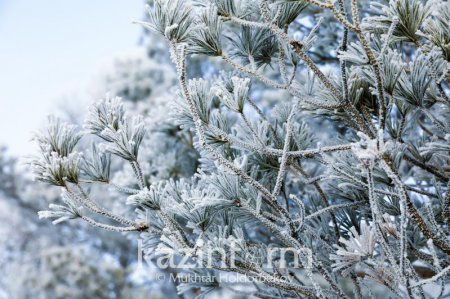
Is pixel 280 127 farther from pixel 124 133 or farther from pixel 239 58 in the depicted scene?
pixel 124 133

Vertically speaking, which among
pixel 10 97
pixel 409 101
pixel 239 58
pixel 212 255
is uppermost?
pixel 10 97

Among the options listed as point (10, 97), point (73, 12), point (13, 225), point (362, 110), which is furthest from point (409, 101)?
point (13, 225)

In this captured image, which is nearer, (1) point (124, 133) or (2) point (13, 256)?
(1) point (124, 133)

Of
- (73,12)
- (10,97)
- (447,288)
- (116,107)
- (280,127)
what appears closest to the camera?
(116,107)

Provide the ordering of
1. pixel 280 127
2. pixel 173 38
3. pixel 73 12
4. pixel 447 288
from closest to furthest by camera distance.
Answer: pixel 173 38 → pixel 280 127 → pixel 447 288 → pixel 73 12

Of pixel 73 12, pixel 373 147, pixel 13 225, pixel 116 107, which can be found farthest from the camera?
pixel 13 225

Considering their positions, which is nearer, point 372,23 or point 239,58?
point 372,23

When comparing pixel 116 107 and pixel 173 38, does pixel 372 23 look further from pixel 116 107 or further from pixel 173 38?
pixel 116 107

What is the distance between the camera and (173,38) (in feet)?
3.63

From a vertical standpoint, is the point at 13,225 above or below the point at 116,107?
above

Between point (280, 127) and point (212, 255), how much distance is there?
47cm

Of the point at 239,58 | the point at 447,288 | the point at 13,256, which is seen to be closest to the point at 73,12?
the point at 13,256

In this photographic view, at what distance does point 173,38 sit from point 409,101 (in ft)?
1.87

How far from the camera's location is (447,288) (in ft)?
5.70
